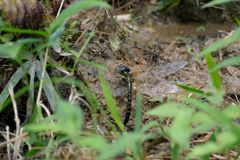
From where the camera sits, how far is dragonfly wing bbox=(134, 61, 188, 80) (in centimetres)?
284

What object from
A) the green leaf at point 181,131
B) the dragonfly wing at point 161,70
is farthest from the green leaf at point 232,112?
the dragonfly wing at point 161,70

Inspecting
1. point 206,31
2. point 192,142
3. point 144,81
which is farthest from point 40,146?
point 206,31

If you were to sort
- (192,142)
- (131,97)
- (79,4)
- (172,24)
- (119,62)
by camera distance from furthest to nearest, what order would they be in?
(172,24), (119,62), (131,97), (192,142), (79,4)

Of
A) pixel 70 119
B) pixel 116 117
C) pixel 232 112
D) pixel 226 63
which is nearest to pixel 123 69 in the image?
pixel 116 117

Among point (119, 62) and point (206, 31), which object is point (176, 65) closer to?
point (119, 62)

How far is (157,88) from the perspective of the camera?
8.88ft

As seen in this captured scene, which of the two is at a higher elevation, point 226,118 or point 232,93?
point 226,118

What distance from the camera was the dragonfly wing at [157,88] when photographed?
2.64 meters

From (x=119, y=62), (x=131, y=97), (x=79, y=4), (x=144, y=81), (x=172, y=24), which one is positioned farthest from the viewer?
(x=172, y=24)

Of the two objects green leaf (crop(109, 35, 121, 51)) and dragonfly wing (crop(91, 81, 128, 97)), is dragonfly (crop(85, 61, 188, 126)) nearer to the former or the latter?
dragonfly wing (crop(91, 81, 128, 97))

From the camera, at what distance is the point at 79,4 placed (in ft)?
5.19

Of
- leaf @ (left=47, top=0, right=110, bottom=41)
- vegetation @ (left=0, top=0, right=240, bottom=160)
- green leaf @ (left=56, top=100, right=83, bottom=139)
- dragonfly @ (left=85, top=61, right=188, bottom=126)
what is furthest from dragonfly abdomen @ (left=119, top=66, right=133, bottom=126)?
green leaf @ (left=56, top=100, right=83, bottom=139)

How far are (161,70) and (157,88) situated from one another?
0.25 m

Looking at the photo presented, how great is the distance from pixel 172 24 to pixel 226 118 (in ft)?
13.2
